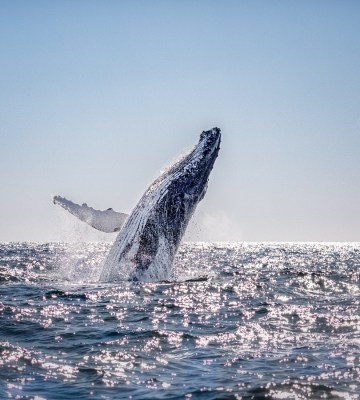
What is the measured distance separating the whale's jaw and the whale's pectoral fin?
1.00 metres

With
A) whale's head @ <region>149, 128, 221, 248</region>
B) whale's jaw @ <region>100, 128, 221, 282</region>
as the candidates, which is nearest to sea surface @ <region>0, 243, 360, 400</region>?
whale's jaw @ <region>100, 128, 221, 282</region>

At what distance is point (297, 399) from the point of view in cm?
483

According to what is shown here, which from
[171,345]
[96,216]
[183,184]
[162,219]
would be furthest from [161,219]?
[171,345]

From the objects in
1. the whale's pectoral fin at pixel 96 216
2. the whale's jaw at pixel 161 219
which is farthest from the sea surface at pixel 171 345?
the whale's pectoral fin at pixel 96 216

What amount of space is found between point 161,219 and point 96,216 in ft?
7.71

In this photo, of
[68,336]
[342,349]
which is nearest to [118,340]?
[68,336]

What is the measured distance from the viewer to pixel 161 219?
12648 mm

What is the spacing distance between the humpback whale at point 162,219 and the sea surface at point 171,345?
24.8 inches

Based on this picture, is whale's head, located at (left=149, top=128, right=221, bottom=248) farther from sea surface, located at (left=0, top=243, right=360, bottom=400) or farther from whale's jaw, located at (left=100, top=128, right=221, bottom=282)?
sea surface, located at (left=0, top=243, right=360, bottom=400)

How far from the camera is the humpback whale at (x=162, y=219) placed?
12523 millimetres

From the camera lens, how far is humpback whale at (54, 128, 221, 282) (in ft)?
41.1

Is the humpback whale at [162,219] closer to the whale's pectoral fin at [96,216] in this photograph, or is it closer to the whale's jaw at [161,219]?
the whale's jaw at [161,219]

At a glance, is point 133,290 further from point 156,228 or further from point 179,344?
point 179,344

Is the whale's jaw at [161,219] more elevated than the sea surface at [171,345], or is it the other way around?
the whale's jaw at [161,219]
